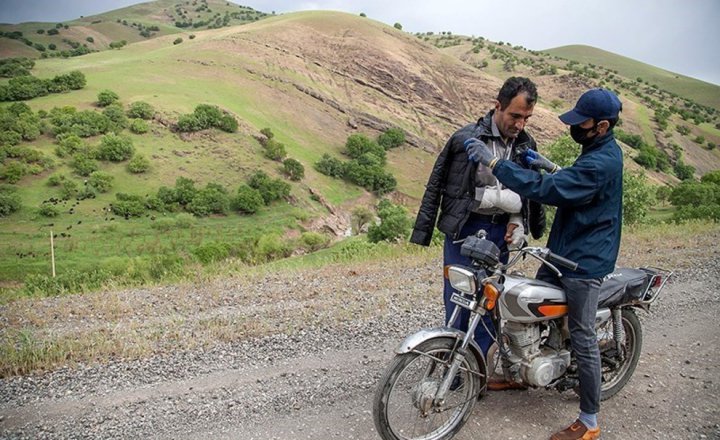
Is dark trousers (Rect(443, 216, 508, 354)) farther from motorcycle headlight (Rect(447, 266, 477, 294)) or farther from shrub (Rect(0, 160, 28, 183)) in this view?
shrub (Rect(0, 160, 28, 183))

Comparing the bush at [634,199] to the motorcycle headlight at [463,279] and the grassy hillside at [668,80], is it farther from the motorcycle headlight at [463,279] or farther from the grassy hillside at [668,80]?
the grassy hillside at [668,80]

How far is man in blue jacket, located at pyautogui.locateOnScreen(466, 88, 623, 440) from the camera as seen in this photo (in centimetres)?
332

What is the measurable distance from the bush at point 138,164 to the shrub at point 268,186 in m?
11.8

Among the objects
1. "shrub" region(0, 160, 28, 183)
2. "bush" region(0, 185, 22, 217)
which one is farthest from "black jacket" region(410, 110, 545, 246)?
"shrub" region(0, 160, 28, 183)

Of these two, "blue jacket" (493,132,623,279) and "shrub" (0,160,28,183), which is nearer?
"blue jacket" (493,132,623,279)

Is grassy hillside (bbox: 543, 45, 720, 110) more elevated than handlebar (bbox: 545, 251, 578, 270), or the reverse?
grassy hillside (bbox: 543, 45, 720, 110)

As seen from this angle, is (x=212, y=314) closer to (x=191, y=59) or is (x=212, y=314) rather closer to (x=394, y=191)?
(x=394, y=191)

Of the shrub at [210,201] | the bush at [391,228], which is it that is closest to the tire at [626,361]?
the bush at [391,228]

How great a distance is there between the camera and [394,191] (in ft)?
239

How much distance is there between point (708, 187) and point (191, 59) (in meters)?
80.8

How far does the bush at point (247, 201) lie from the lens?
175ft

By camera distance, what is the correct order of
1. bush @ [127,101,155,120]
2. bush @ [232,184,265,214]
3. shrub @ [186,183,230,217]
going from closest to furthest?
shrub @ [186,183,230,217]
bush @ [232,184,265,214]
bush @ [127,101,155,120]

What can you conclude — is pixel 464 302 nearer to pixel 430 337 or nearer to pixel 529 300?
pixel 430 337

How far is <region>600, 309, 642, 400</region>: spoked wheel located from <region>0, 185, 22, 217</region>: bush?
53.2 meters
